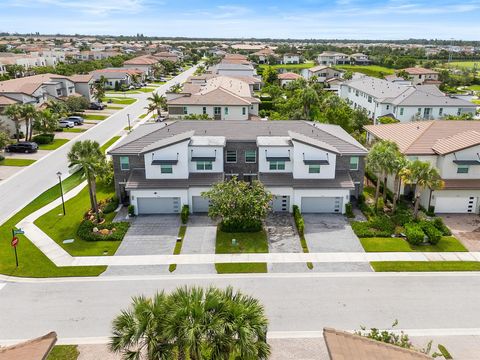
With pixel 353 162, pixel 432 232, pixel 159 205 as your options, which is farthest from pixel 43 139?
pixel 432 232

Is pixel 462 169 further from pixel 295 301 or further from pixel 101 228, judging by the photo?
pixel 101 228

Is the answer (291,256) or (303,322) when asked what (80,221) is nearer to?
(291,256)

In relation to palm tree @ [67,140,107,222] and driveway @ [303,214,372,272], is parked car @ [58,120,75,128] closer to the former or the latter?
palm tree @ [67,140,107,222]

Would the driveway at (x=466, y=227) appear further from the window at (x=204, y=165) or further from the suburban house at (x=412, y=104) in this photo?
the suburban house at (x=412, y=104)

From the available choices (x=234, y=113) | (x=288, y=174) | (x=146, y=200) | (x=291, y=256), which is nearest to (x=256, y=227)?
(x=291, y=256)

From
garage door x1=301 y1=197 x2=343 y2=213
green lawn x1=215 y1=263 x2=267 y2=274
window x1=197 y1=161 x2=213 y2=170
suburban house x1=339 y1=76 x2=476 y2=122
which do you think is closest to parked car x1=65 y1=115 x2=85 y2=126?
window x1=197 y1=161 x2=213 y2=170

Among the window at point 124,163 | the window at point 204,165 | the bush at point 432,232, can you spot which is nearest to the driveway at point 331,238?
the bush at point 432,232
